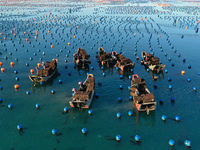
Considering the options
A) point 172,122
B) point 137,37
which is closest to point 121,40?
point 137,37

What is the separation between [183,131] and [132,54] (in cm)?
3677

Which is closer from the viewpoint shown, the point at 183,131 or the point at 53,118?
the point at 183,131

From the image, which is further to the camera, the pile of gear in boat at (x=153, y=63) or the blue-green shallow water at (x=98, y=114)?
the pile of gear in boat at (x=153, y=63)

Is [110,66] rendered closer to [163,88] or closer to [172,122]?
[163,88]

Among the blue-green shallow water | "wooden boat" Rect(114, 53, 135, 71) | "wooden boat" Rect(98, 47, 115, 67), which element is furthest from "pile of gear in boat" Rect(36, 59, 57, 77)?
"wooden boat" Rect(114, 53, 135, 71)

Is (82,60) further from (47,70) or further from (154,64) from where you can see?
(154,64)

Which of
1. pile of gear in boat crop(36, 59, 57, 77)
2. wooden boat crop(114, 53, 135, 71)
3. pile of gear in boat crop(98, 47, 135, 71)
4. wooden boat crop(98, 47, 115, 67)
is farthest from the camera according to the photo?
wooden boat crop(98, 47, 115, 67)

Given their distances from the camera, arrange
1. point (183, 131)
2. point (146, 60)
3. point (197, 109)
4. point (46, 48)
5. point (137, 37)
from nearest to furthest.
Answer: point (183, 131)
point (197, 109)
point (146, 60)
point (46, 48)
point (137, 37)

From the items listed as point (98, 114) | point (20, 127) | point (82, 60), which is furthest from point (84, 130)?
point (82, 60)

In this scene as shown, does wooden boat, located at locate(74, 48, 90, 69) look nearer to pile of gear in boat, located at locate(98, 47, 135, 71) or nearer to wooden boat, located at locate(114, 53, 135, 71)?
pile of gear in boat, located at locate(98, 47, 135, 71)

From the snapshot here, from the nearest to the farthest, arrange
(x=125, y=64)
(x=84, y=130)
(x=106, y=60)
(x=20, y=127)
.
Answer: (x=84, y=130) → (x=20, y=127) → (x=125, y=64) → (x=106, y=60)

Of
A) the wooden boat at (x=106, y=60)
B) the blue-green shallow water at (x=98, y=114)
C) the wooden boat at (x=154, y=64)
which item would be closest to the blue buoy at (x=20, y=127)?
the blue-green shallow water at (x=98, y=114)

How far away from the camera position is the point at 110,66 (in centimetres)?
4744

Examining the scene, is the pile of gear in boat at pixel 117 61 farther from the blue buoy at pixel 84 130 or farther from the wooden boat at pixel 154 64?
the blue buoy at pixel 84 130
